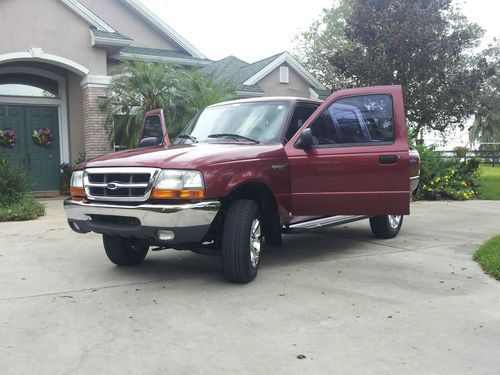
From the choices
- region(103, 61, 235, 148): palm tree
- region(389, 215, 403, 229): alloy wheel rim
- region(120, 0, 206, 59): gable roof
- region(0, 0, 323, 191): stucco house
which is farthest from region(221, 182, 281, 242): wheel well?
region(120, 0, 206, 59): gable roof

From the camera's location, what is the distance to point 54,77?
575 inches

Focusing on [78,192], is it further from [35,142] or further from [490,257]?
[35,142]

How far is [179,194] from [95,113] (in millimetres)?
9985

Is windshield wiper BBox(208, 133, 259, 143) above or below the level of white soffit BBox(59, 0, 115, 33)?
below

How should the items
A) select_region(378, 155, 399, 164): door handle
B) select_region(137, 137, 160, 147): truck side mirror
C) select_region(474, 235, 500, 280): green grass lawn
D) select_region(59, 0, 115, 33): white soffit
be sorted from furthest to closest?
select_region(59, 0, 115, 33): white soffit < select_region(137, 137, 160, 147): truck side mirror < select_region(378, 155, 399, 164): door handle < select_region(474, 235, 500, 280): green grass lawn

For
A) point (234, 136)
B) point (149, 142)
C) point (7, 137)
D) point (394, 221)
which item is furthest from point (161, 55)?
point (234, 136)

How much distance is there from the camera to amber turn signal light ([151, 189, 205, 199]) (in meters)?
4.63

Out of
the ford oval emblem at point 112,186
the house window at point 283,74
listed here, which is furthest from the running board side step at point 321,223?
the house window at point 283,74

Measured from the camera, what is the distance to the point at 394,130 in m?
6.00

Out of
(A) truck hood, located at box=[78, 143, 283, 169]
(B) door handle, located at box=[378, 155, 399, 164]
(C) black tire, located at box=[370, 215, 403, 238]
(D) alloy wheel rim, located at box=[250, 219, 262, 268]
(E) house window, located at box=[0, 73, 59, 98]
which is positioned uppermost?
(E) house window, located at box=[0, 73, 59, 98]

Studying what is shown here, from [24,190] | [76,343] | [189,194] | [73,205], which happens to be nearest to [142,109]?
[24,190]

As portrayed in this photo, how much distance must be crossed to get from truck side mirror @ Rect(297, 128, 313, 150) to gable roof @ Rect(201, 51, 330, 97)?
1211 cm

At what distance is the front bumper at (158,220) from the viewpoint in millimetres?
4594

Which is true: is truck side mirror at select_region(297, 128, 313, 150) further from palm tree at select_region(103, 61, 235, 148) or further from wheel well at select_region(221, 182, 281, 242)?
palm tree at select_region(103, 61, 235, 148)
